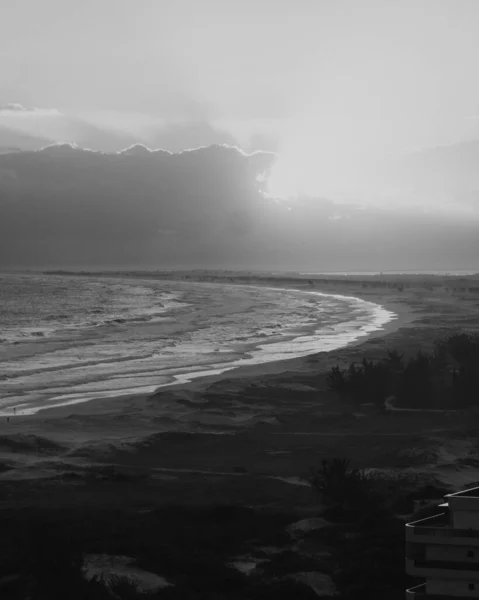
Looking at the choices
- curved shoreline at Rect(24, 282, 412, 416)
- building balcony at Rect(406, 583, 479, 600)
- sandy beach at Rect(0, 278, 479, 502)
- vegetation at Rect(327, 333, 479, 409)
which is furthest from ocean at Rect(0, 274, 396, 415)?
building balcony at Rect(406, 583, 479, 600)

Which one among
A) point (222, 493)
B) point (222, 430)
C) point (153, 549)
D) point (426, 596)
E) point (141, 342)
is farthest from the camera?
point (141, 342)

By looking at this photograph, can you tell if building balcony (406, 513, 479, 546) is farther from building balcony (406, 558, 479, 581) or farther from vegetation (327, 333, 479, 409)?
vegetation (327, 333, 479, 409)

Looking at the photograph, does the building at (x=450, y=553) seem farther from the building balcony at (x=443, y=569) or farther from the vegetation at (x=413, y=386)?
the vegetation at (x=413, y=386)

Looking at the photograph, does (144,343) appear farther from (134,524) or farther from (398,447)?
(134,524)

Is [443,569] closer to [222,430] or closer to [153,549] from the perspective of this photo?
[153,549]

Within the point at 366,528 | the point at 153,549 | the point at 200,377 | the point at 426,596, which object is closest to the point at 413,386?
the point at 200,377

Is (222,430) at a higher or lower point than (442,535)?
lower
